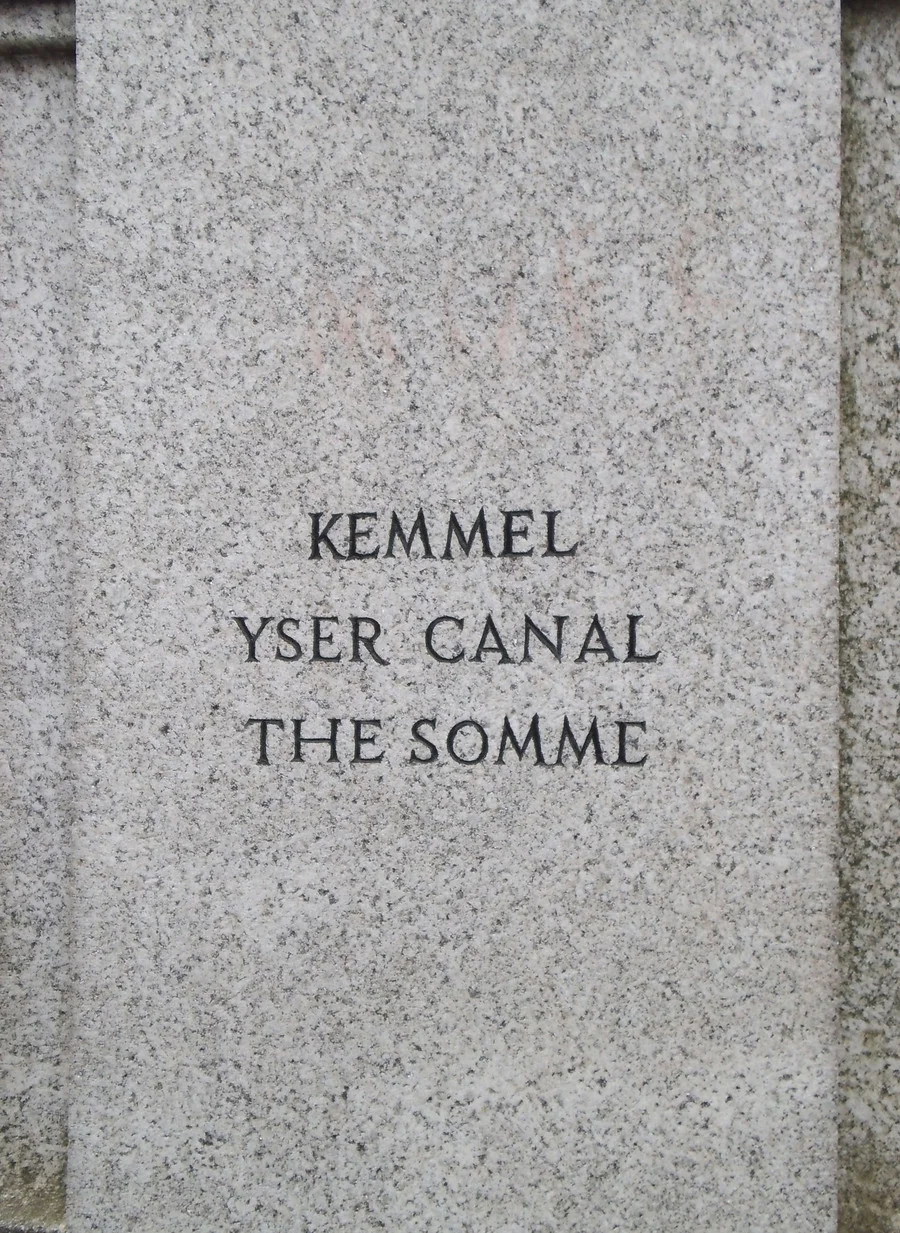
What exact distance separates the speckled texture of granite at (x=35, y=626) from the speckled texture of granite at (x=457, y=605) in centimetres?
26

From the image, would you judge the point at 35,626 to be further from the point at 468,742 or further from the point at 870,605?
the point at 870,605

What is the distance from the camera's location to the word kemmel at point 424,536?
7.56ft

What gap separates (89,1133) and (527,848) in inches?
53.8

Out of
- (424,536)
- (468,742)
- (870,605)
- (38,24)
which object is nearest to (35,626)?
(424,536)

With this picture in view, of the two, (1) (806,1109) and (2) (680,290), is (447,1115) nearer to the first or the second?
(1) (806,1109)

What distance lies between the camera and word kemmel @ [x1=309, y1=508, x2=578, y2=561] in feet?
7.56

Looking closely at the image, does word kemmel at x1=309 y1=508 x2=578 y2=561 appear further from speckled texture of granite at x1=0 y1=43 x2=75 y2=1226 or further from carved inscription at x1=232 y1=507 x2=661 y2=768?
speckled texture of granite at x1=0 y1=43 x2=75 y2=1226

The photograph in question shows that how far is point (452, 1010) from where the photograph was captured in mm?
2309

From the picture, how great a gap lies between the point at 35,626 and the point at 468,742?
1.30 m

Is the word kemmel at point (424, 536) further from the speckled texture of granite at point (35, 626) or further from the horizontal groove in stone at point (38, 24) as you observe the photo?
the horizontal groove in stone at point (38, 24)

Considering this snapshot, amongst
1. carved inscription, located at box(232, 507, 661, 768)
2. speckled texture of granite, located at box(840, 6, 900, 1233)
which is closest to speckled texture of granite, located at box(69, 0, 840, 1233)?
carved inscription, located at box(232, 507, 661, 768)

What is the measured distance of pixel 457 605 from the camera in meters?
2.32

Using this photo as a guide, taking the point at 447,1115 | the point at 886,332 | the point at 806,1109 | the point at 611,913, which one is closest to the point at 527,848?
the point at 611,913

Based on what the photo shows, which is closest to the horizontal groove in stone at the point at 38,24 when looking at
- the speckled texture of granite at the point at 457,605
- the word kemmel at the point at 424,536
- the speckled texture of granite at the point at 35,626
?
the speckled texture of granite at the point at 35,626
